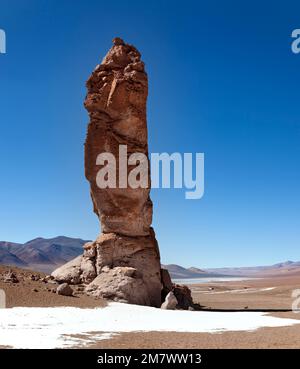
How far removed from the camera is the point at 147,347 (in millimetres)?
10938

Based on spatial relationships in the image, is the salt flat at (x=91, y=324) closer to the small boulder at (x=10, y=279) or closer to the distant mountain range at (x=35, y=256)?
the small boulder at (x=10, y=279)

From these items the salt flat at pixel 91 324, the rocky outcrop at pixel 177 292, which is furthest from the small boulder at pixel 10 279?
the rocky outcrop at pixel 177 292

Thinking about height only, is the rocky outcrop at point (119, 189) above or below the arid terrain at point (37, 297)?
above

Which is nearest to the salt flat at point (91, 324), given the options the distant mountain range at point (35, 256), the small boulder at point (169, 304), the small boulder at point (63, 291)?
the small boulder at point (63, 291)

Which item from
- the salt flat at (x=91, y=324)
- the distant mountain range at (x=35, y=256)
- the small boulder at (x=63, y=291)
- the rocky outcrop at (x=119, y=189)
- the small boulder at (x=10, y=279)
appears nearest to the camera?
the salt flat at (x=91, y=324)

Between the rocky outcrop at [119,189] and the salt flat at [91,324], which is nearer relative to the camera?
the salt flat at [91,324]

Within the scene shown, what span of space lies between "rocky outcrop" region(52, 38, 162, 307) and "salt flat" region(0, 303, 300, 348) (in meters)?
3.99

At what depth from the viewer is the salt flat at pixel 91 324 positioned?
11492mm

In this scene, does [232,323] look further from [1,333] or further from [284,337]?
[1,333]

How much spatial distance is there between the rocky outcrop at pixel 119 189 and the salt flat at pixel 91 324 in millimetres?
3994

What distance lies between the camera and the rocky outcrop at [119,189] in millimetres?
23906

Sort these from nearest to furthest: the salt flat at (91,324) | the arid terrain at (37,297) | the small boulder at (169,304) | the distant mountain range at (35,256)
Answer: the salt flat at (91,324)
the arid terrain at (37,297)
the small boulder at (169,304)
the distant mountain range at (35,256)

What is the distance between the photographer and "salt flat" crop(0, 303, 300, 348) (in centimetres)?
1149

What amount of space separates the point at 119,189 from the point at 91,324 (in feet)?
35.2
